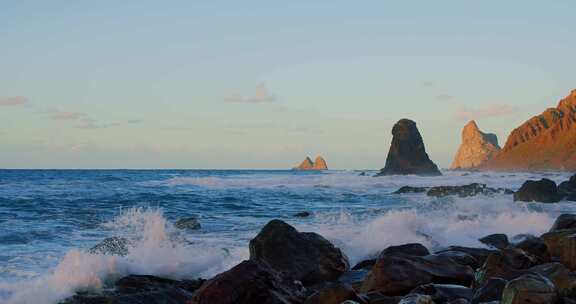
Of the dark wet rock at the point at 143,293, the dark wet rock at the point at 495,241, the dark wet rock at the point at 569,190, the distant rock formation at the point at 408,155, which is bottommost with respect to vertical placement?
the dark wet rock at the point at 143,293

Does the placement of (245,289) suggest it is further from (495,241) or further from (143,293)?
(495,241)

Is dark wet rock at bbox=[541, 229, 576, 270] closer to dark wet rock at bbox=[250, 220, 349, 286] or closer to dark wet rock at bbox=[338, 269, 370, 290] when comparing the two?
dark wet rock at bbox=[338, 269, 370, 290]

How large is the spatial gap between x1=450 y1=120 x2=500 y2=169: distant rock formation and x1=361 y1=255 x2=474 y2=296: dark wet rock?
592ft

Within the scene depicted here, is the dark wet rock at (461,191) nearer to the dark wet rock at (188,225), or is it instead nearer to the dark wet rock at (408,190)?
the dark wet rock at (408,190)

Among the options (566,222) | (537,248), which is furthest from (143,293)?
(566,222)

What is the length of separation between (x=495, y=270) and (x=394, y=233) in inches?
243

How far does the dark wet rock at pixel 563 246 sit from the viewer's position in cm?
858

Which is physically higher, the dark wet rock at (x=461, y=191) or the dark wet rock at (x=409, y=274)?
the dark wet rock at (x=461, y=191)

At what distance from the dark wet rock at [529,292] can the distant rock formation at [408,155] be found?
80.8 metres

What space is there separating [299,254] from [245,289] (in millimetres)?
3304

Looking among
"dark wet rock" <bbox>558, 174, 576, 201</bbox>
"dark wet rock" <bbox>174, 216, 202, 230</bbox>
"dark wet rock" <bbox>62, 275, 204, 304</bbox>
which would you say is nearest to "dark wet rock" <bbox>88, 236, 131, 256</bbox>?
"dark wet rock" <bbox>62, 275, 204, 304</bbox>

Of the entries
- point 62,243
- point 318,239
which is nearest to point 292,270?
point 318,239

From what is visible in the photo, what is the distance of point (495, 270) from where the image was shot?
A: 7.78 m

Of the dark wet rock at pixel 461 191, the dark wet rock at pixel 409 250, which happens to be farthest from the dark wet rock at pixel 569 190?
the dark wet rock at pixel 409 250
